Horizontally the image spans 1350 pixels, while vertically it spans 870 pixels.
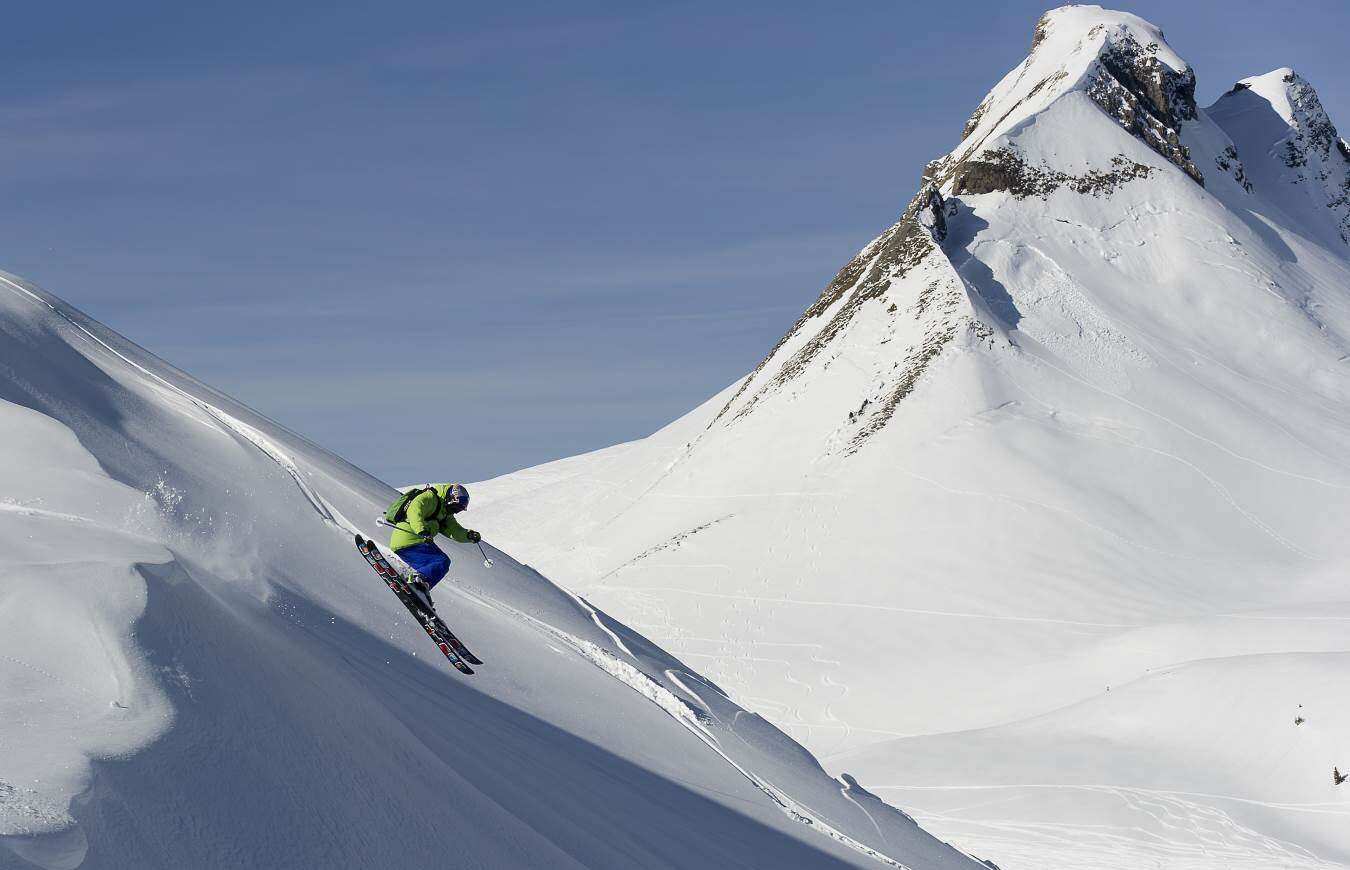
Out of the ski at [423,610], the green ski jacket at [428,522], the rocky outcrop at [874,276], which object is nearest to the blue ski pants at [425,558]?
the green ski jacket at [428,522]

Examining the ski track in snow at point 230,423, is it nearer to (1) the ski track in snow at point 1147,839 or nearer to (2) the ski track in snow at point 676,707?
(2) the ski track in snow at point 676,707

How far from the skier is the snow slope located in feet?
4.16

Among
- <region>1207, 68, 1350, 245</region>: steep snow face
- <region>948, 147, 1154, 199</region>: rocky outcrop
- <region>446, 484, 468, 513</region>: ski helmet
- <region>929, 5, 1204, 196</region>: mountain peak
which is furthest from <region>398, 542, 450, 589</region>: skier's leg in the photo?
<region>1207, 68, 1350, 245</region>: steep snow face

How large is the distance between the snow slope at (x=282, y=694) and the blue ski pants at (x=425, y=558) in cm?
124

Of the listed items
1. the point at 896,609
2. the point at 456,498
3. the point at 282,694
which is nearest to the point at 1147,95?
the point at 896,609

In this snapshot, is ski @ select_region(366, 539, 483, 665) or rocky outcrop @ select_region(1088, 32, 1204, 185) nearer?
ski @ select_region(366, 539, 483, 665)

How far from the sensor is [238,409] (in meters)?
24.2

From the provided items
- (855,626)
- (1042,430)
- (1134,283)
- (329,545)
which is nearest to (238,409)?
(329,545)

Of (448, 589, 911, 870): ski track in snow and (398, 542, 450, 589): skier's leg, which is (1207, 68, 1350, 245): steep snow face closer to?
(448, 589, 911, 870): ski track in snow

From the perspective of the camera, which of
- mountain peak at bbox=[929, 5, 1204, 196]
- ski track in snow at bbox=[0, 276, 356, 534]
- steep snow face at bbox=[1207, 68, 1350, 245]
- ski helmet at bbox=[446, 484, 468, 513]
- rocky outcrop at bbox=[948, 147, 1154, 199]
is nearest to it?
ski helmet at bbox=[446, 484, 468, 513]

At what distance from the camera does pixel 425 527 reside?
16.5 metres

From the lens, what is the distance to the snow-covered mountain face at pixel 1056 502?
34.9 m

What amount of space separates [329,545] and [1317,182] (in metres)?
92.5

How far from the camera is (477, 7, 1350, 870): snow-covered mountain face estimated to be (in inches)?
1373
